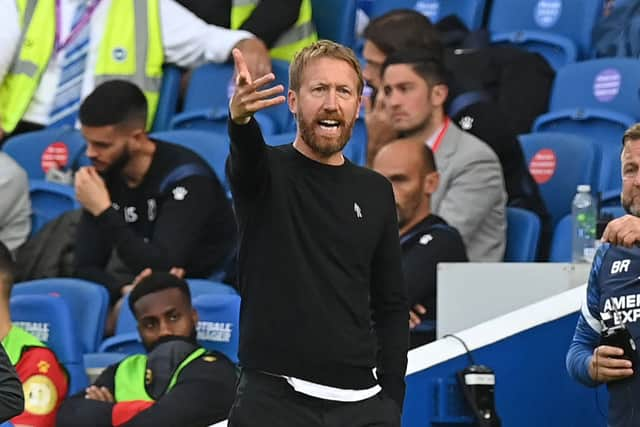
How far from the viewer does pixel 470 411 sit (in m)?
5.54

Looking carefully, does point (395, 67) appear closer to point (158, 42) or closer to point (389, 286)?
point (158, 42)

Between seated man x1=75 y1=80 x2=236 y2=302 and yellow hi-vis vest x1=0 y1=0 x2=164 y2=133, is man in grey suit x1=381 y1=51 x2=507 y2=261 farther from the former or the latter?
yellow hi-vis vest x1=0 y1=0 x2=164 y2=133

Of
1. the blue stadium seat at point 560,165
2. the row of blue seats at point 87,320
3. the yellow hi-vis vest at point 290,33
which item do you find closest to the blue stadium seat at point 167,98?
the yellow hi-vis vest at point 290,33

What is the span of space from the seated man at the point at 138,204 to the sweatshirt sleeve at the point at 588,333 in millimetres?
2854

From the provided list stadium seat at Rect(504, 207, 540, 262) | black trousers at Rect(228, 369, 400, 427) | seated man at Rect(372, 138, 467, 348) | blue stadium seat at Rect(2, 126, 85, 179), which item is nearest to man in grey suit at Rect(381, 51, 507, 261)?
stadium seat at Rect(504, 207, 540, 262)

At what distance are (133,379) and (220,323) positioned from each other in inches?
20.8

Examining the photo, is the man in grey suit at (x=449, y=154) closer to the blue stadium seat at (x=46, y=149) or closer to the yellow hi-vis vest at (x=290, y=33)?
the yellow hi-vis vest at (x=290, y=33)

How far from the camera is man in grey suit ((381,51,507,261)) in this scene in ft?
23.1

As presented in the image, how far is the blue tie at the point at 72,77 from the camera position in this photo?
9.65 m

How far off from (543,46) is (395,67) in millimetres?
2003

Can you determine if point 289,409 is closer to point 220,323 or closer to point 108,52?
point 220,323

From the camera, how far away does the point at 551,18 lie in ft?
31.3

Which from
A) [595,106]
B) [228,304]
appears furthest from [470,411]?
[595,106]

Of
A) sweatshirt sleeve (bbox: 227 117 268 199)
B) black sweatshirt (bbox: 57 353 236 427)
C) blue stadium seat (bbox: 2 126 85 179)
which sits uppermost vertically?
sweatshirt sleeve (bbox: 227 117 268 199)
